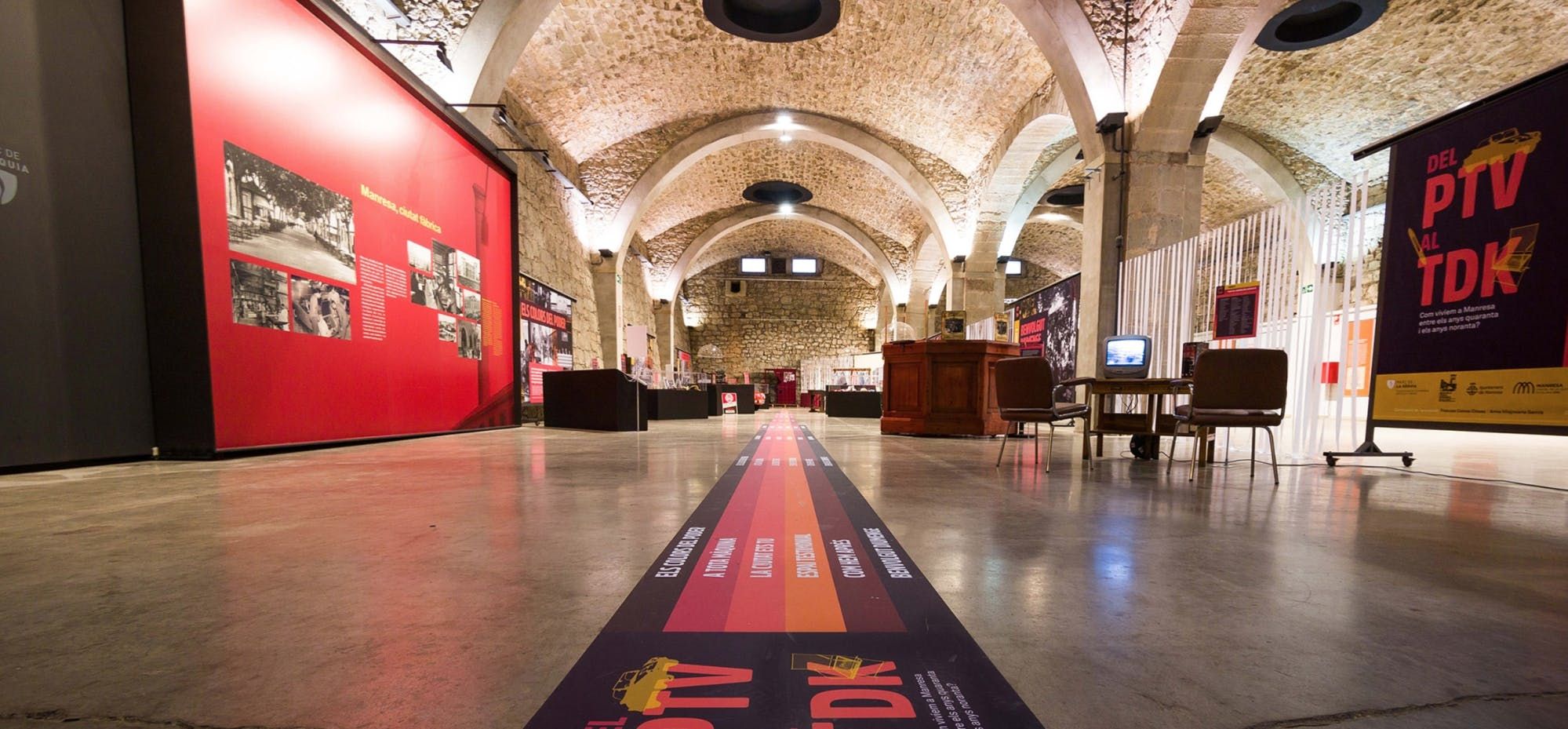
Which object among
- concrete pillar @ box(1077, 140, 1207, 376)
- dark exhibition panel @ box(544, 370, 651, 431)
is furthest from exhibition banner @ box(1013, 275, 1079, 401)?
dark exhibition panel @ box(544, 370, 651, 431)

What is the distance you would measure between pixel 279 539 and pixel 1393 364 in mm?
6621

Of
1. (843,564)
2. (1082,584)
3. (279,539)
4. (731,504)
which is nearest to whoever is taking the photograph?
(1082,584)

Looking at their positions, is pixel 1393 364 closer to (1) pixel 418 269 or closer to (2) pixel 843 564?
(2) pixel 843 564

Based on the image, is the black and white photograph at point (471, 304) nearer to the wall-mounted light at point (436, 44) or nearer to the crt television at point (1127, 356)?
the wall-mounted light at point (436, 44)

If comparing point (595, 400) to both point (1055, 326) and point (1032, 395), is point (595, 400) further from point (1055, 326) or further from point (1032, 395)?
point (1055, 326)

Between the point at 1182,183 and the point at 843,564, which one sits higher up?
the point at 1182,183

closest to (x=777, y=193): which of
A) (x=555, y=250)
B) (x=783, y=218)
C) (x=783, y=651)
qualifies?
(x=783, y=218)

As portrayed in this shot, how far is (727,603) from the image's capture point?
48.1 inches

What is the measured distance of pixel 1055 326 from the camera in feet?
28.9

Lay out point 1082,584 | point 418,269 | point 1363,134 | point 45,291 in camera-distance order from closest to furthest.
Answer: point 1082,584 → point 45,291 → point 418,269 → point 1363,134

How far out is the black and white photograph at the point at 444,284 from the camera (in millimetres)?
5625

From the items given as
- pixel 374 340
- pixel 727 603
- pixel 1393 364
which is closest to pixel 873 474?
pixel 727 603

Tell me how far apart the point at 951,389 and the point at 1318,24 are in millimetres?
6400

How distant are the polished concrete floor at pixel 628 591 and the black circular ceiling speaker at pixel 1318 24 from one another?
629 centimetres
